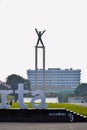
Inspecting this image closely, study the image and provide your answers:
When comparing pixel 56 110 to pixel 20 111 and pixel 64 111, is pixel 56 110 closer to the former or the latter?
pixel 64 111

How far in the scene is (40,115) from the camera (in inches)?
1752

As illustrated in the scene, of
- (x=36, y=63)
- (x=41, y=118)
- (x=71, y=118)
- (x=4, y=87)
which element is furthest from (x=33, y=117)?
(x=4, y=87)

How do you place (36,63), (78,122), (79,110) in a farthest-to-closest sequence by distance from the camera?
(36,63)
(79,110)
(78,122)

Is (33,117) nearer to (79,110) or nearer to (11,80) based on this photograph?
(79,110)

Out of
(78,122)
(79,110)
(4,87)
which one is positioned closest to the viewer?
(78,122)

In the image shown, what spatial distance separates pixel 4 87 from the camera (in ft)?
551

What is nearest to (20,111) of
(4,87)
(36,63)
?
(36,63)

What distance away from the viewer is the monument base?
146ft

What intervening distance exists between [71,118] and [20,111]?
16.8 ft

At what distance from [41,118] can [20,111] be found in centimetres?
220

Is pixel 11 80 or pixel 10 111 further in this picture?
pixel 11 80

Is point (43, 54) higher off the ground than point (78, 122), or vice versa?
point (43, 54)

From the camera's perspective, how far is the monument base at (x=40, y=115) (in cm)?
4447

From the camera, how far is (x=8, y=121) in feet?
145
